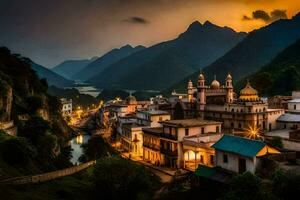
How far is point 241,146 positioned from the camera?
34.5m

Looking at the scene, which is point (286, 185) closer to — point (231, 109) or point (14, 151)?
point (14, 151)

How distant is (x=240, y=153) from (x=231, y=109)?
34.0 meters

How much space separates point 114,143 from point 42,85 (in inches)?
795

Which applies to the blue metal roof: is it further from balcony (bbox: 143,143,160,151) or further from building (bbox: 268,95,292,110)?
building (bbox: 268,95,292,110)

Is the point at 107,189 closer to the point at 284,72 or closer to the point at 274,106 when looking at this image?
the point at 274,106

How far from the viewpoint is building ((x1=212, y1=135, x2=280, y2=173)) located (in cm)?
3266

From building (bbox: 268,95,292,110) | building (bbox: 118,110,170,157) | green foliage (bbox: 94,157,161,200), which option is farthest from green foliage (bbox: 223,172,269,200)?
building (bbox: 268,95,292,110)

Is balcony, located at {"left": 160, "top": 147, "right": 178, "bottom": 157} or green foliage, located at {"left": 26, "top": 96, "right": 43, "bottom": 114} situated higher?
green foliage, located at {"left": 26, "top": 96, "right": 43, "bottom": 114}

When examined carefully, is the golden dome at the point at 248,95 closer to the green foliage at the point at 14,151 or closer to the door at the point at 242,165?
the door at the point at 242,165

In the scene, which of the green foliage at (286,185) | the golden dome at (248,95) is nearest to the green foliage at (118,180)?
the green foliage at (286,185)

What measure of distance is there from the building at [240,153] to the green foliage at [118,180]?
328 inches

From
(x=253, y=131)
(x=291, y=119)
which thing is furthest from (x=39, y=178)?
(x=291, y=119)

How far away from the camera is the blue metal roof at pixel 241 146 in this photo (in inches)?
1296

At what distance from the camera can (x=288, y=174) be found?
26203mm
